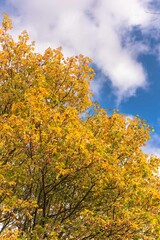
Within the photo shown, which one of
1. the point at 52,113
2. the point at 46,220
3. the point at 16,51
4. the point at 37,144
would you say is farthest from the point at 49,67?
the point at 46,220

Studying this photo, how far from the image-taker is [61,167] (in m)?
12.7

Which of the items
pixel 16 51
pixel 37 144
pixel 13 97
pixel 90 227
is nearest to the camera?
pixel 37 144

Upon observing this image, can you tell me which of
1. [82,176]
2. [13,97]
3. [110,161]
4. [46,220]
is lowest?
[46,220]

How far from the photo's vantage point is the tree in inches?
516

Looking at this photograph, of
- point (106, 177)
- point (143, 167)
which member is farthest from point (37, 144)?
point (143, 167)

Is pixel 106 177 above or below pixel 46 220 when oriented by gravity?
above

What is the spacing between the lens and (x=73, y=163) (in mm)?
13477

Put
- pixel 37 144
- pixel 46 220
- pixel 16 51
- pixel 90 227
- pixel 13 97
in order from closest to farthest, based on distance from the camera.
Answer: pixel 37 144 < pixel 90 227 < pixel 46 220 < pixel 13 97 < pixel 16 51

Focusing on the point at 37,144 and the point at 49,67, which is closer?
the point at 37,144

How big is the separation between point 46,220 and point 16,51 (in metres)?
9.86

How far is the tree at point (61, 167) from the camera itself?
13117 mm

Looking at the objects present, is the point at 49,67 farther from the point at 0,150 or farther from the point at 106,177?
the point at 106,177

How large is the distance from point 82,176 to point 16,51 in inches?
349

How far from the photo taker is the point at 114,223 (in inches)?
558
